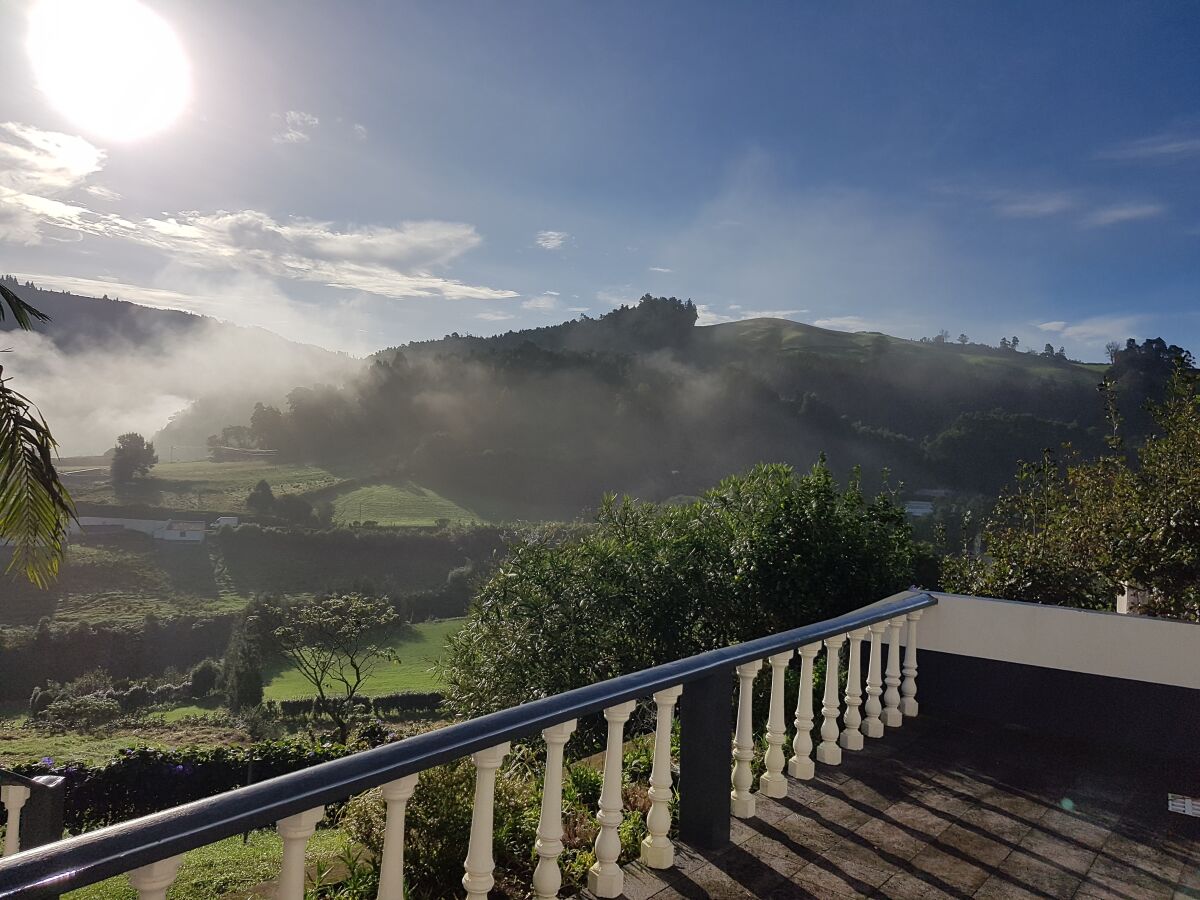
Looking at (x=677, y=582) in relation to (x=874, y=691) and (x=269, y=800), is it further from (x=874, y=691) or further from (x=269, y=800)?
(x=269, y=800)

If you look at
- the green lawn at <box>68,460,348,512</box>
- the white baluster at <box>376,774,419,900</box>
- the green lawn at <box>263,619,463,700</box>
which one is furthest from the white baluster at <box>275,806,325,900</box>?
the green lawn at <box>68,460,348,512</box>

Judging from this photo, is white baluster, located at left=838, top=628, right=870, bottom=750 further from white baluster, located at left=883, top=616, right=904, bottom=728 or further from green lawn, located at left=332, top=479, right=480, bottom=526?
green lawn, located at left=332, top=479, right=480, bottom=526

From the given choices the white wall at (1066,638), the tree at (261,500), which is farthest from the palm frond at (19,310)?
the tree at (261,500)

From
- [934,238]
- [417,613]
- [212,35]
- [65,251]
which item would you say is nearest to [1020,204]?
[934,238]

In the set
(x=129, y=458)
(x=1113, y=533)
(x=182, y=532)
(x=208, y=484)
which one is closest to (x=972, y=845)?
(x=1113, y=533)

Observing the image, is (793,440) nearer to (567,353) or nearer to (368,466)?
(567,353)

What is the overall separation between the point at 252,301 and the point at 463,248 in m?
34.7

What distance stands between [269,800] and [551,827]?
867mm

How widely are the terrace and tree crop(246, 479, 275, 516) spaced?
78.0 meters

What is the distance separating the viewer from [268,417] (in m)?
95.2

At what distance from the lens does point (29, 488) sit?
→ 18.6ft

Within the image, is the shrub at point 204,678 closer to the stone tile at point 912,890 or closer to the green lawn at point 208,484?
the green lawn at point 208,484

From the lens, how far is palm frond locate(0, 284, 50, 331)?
18.5 feet

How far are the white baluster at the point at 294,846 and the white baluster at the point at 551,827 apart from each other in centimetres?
66
